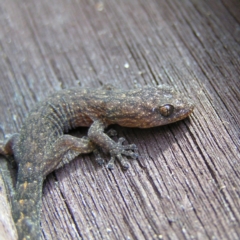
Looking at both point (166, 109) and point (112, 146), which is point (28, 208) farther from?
point (166, 109)

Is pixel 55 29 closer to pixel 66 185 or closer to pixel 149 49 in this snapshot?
pixel 149 49

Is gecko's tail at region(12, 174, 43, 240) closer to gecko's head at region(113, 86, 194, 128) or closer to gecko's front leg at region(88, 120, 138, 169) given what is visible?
gecko's front leg at region(88, 120, 138, 169)

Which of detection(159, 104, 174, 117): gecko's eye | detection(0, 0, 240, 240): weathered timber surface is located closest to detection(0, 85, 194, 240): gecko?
detection(159, 104, 174, 117): gecko's eye

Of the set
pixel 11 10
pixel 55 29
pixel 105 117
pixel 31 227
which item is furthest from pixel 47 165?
pixel 11 10

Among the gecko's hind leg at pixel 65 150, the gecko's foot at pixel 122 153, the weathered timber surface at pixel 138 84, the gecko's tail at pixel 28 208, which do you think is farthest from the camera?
the gecko's hind leg at pixel 65 150

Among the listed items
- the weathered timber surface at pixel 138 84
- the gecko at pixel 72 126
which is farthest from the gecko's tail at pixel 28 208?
the weathered timber surface at pixel 138 84

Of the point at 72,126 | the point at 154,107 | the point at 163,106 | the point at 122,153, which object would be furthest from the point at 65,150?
the point at 163,106

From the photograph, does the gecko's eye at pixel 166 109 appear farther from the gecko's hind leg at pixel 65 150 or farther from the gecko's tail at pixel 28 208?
the gecko's tail at pixel 28 208
